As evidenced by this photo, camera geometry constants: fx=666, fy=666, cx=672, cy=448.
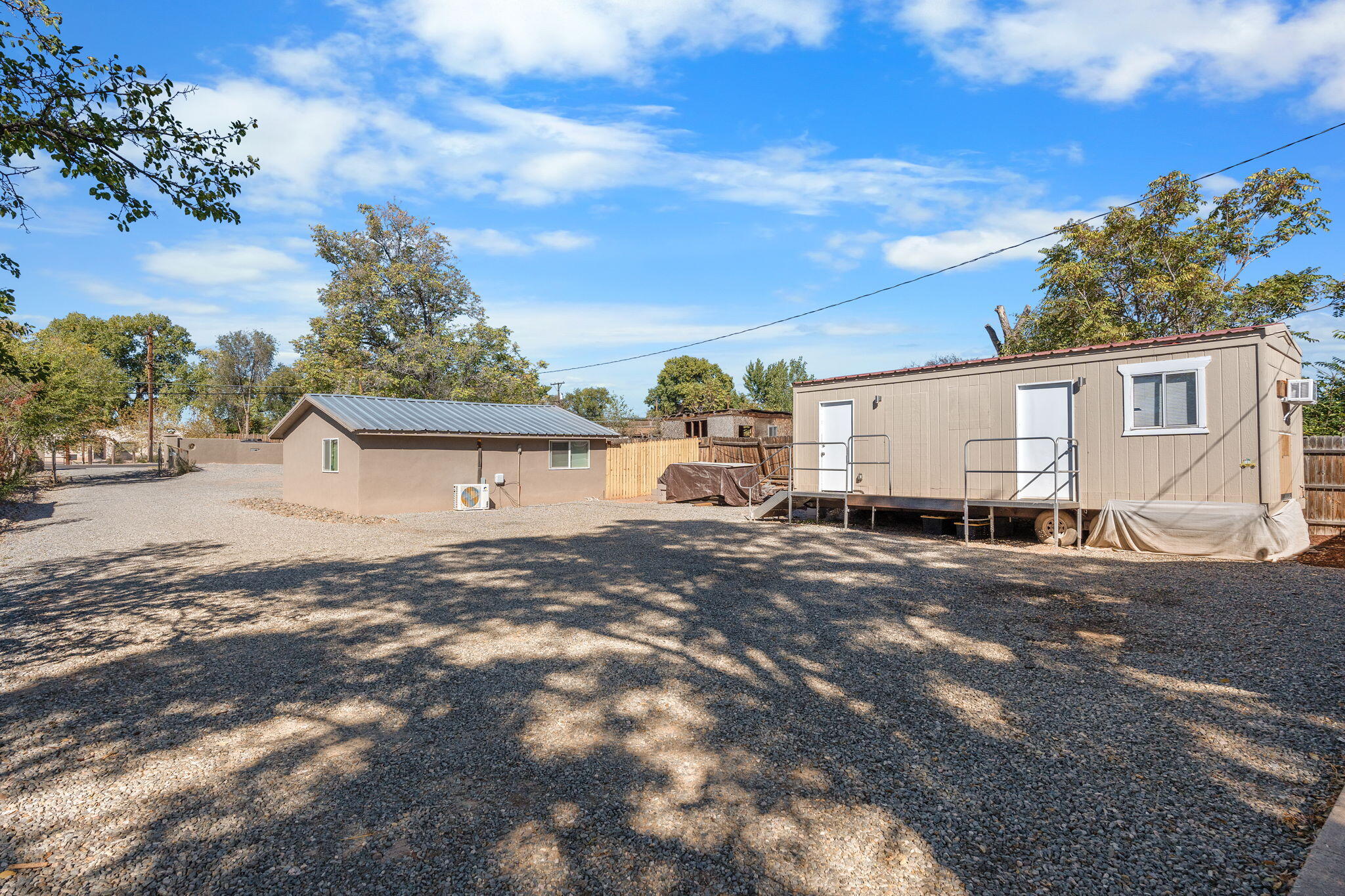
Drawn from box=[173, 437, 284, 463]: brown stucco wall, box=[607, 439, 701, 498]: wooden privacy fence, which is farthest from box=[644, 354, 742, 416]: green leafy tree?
box=[607, 439, 701, 498]: wooden privacy fence

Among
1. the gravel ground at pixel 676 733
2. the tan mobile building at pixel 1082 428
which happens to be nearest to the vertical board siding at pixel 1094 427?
the tan mobile building at pixel 1082 428

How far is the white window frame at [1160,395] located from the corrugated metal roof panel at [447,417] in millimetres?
14560

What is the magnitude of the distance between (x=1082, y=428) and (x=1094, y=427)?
183mm

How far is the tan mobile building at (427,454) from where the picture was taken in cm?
1694

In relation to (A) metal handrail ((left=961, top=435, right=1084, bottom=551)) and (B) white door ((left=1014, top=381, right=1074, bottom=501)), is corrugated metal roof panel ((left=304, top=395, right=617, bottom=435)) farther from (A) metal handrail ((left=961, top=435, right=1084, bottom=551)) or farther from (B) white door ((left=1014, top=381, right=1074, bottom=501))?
(B) white door ((left=1014, top=381, right=1074, bottom=501))

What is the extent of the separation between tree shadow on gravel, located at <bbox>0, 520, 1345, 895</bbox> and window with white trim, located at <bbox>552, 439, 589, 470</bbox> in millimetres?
13528

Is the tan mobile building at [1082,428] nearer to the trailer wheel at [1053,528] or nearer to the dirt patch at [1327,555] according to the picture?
the trailer wheel at [1053,528]

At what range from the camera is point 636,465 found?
72.8ft

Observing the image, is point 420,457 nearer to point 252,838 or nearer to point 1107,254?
point 252,838

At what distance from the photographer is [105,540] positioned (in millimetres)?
11805

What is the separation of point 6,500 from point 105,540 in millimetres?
10625

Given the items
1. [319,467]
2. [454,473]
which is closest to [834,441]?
[454,473]

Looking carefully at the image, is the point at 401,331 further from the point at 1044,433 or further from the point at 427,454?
the point at 1044,433

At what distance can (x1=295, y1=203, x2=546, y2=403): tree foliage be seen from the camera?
1156 inches
